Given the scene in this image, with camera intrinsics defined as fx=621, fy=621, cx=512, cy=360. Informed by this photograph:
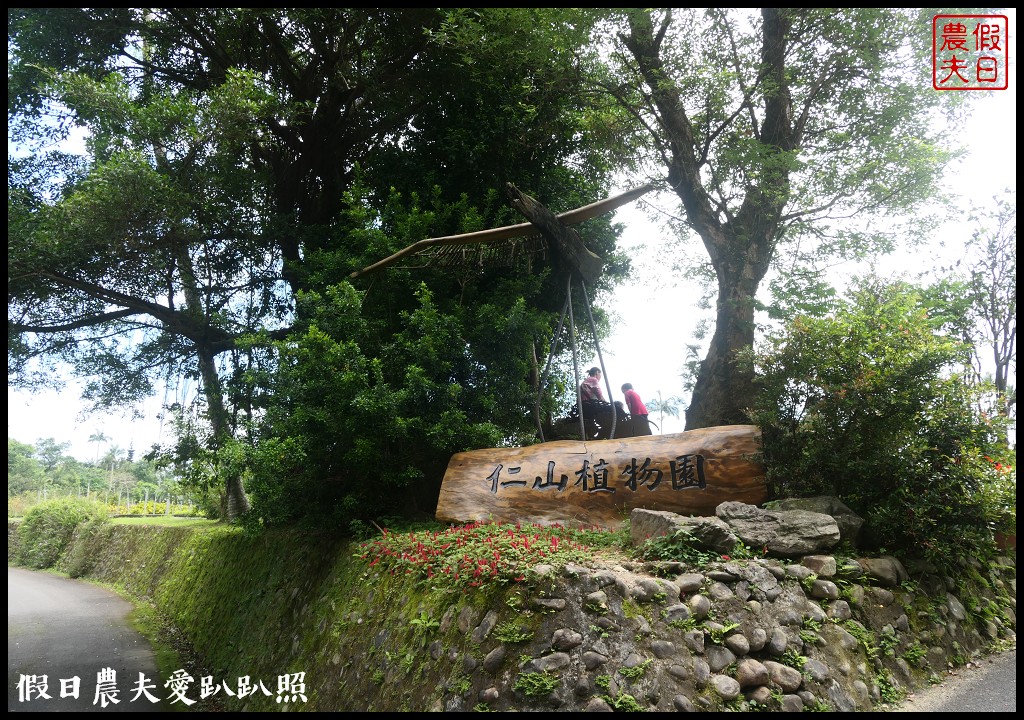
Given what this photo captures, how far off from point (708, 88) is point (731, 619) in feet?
22.5

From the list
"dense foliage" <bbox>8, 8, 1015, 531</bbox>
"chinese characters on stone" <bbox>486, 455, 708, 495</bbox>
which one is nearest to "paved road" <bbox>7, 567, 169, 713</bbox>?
"dense foliage" <bbox>8, 8, 1015, 531</bbox>

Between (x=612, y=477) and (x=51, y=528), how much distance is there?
19.2 meters

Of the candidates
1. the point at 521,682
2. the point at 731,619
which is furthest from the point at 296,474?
the point at 731,619

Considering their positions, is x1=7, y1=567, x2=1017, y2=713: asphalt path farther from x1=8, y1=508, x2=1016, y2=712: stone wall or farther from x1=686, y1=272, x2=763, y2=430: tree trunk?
x1=686, y1=272, x2=763, y2=430: tree trunk

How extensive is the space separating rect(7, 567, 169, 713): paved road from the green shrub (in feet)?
18.4

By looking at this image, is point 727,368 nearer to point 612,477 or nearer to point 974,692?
point 612,477

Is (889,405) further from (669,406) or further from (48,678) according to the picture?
(669,406)

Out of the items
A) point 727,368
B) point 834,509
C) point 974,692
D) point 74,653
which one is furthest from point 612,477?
point 74,653

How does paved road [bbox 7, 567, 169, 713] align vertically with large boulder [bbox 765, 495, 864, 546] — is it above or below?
below

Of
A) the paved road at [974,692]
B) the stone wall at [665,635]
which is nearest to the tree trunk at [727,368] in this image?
the stone wall at [665,635]

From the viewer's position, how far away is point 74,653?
8359 mm

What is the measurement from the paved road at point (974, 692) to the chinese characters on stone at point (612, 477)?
2143 mm

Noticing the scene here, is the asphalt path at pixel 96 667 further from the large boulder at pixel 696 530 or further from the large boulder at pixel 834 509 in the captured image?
the large boulder at pixel 696 530

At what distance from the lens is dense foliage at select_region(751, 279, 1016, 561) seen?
4770 mm
